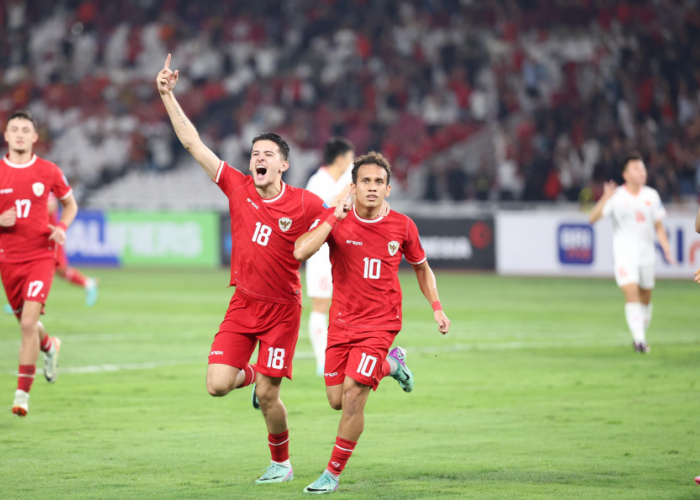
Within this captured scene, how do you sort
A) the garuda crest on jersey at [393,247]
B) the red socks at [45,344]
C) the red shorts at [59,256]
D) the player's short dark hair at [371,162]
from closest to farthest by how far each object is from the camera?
the player's short dark hair at [371,162] → the garuda crest on jersey at [393,247] → the red shorts at [59,256] → the red socks at [45,344]

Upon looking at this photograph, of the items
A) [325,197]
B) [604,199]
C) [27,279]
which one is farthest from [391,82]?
[27,279]

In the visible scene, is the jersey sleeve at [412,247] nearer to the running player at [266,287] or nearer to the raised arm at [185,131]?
the running player at [266,287]

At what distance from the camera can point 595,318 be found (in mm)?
17000

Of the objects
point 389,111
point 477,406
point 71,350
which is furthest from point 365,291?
point 389,111

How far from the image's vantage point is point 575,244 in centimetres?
2364

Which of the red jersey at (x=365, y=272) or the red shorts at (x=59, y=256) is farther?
the red shorts at (x=59, y=256)

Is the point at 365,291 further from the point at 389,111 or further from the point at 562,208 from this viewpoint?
Answer: the point at 389,111

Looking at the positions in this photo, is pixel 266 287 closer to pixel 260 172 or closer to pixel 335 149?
pixel 260 172

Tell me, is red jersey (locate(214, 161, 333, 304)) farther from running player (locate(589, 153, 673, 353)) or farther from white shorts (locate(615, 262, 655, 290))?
white shorts (locate(615, 262, 655, 290))

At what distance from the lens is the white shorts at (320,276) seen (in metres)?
11.0

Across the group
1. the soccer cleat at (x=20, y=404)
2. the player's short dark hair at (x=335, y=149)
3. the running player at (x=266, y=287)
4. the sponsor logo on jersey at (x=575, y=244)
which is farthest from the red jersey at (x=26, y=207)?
the sponsor logo on jersey at (x=575, y=244)

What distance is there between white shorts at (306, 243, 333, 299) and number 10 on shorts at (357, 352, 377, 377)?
15.1ft

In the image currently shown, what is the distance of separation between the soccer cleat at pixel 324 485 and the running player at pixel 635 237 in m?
7.92

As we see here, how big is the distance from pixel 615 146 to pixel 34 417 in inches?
748
